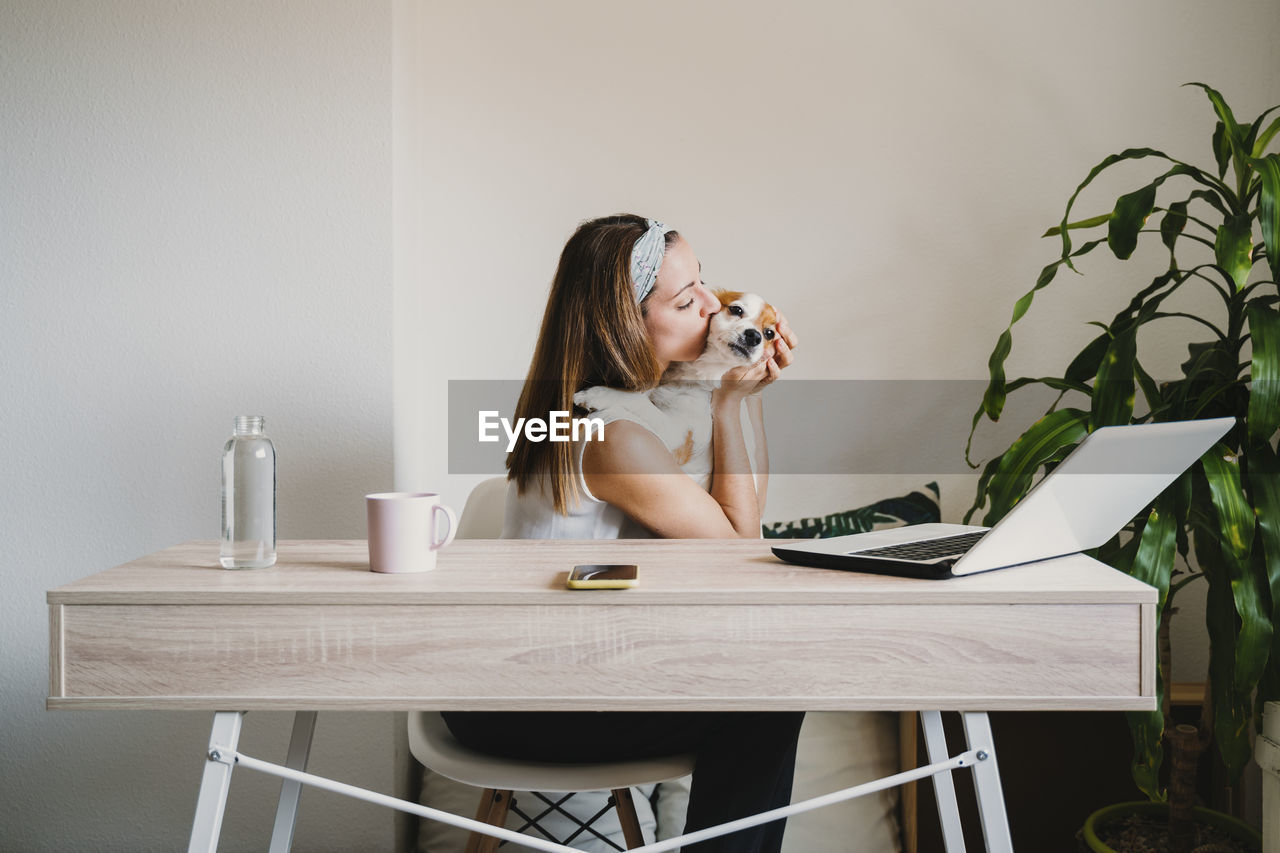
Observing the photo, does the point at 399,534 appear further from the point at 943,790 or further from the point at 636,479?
the point at 943,790

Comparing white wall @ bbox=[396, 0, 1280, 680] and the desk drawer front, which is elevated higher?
white wall @ bbox=[396, 0, 1280, 680]

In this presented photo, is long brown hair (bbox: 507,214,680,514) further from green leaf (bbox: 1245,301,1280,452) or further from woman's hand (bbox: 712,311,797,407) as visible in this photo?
green leaf (bbox: 1245,301,1280,452)

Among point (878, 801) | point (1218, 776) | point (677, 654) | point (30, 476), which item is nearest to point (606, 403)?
point (677, 654)

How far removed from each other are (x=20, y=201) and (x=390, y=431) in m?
0.78

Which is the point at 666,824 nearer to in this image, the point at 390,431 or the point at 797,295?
the point at 390,431

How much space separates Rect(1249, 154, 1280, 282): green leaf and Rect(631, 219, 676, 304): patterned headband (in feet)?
3.09

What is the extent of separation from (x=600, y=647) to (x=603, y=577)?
7 centimetres

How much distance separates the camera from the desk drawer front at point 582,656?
900mm

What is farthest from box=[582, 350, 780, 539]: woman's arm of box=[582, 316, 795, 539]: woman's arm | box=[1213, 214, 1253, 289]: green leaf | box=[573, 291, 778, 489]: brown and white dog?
box=[1213, 214, 1253, 289]: green leaf

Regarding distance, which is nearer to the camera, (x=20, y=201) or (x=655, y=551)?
(x=655, y=551)

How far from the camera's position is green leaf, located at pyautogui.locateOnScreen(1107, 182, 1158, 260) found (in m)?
1.49

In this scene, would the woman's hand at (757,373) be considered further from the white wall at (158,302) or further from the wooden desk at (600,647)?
the wooden desk at (600,647)

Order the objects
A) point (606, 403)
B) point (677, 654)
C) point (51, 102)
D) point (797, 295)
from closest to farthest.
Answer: point (677, 654), point (606, 403), point (51, 102), point (797, 295)

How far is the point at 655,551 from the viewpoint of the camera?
3.79ft
